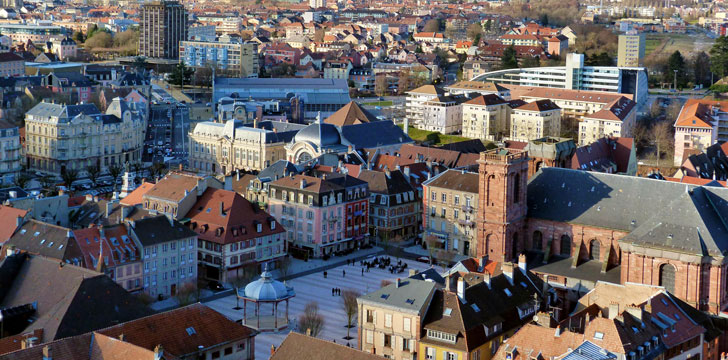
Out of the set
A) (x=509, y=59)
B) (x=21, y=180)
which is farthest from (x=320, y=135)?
Result: (x=509, y=59)

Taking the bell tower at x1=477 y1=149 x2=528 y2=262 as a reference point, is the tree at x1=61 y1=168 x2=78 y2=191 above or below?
below

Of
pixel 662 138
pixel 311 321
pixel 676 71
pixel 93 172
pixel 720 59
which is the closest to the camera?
pixel 311 321

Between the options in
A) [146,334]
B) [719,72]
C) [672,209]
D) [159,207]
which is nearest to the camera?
[146,334]

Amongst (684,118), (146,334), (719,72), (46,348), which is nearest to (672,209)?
(146,334)

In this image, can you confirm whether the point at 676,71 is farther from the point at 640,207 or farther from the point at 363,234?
the point at 640,207

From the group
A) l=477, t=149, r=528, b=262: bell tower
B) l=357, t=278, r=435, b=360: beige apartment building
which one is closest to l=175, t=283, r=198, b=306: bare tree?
l=357, t=278, r=435, b=360: beige apartment building

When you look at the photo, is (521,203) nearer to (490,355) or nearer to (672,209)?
(672,209)

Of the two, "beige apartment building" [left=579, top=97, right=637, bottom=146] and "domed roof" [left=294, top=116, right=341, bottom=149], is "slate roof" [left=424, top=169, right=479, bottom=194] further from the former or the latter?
"beige apartment building" [left=579, top=97, right=637, bottom=146]
